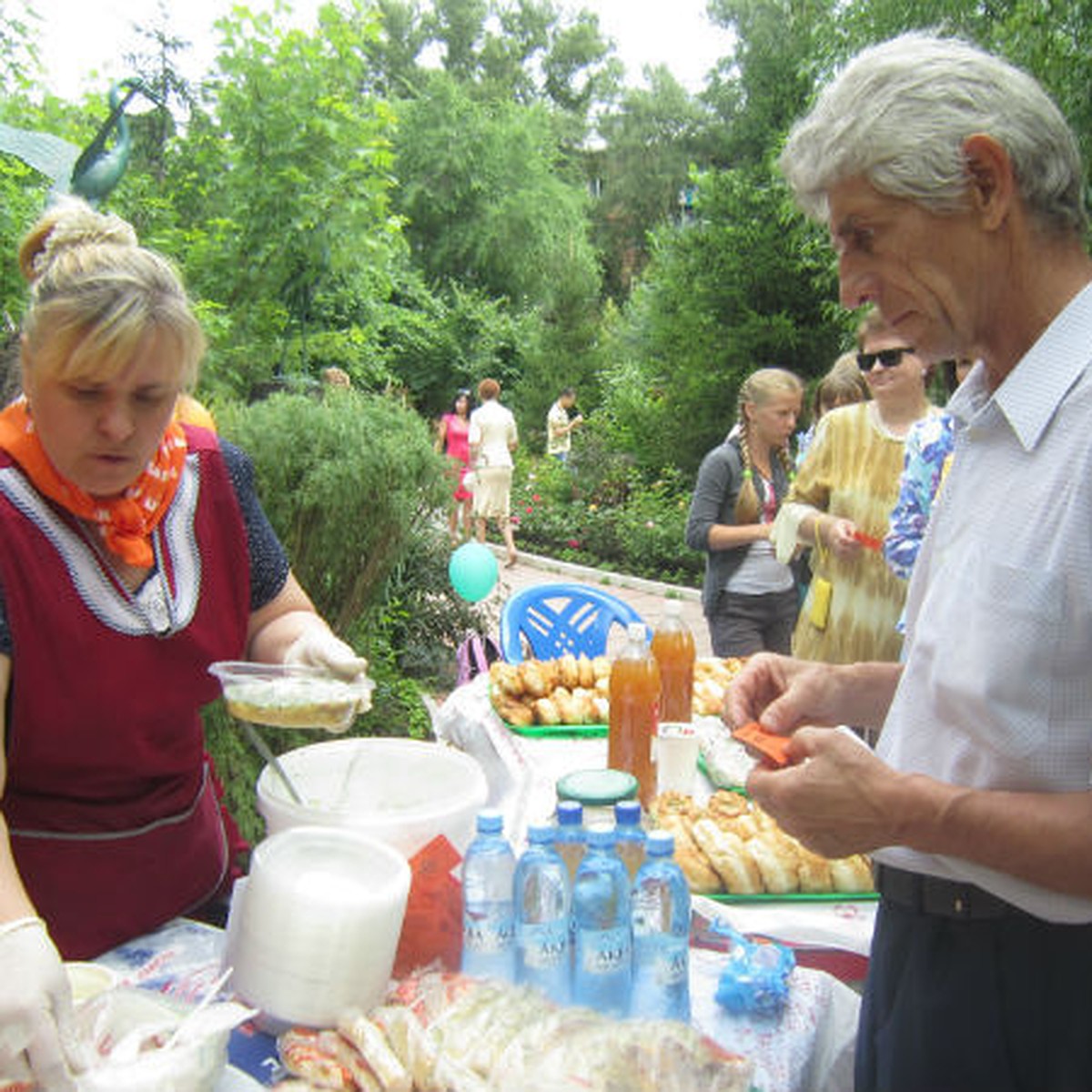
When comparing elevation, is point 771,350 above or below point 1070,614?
above

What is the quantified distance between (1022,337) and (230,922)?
1.36 meters

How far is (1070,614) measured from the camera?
3.62 feet

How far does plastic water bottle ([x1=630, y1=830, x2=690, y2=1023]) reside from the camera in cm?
141

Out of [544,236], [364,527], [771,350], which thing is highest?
[544,236]

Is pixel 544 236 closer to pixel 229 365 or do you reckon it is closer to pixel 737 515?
pixel 229 365

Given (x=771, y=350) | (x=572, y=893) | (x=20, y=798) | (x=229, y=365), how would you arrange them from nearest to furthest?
(x=572, y=893), (x=20, y=798), (x=229, y=365), (x=771, y=350)

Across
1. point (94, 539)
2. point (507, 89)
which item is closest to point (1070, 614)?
point (94, 539)

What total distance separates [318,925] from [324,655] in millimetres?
567

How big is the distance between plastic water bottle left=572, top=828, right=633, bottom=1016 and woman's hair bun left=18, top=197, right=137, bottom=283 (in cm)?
124

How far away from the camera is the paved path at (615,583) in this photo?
9359 millimetres

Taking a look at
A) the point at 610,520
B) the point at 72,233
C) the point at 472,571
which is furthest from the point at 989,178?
the point at 610,520

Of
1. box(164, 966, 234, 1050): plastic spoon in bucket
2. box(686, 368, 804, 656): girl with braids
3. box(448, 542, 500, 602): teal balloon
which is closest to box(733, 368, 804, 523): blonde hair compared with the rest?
box(686, 368, 804, 656): girl with braids

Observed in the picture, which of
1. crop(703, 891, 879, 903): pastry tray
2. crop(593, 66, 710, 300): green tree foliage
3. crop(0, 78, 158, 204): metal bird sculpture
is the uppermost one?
crop(593, 66, 710, 300): green tree foliage

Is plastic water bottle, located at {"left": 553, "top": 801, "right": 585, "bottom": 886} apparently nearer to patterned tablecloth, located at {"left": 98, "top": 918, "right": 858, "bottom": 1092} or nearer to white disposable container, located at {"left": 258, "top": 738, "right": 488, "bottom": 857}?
white disposable container, located at {"left": 258, "top": 738, "right": 488, "bottom": 857}
